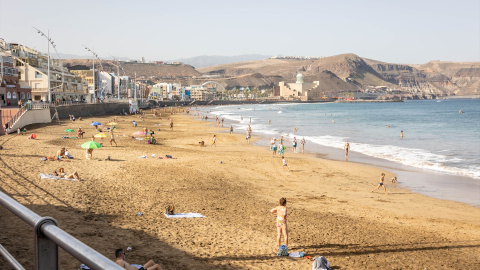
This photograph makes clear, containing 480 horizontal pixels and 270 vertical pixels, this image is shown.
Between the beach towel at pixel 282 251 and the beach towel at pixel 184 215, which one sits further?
the beach towel at pixel 184 215

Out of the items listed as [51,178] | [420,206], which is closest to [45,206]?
[51,178]

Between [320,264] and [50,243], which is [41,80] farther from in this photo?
[50,243]

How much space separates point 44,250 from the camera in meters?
1.86

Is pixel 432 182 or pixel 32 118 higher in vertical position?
pixel 32 118

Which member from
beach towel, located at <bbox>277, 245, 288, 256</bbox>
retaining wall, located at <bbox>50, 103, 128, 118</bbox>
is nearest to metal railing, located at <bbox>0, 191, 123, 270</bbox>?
beach towel, located at <bbox>277, 245, 288, 256</bbox>

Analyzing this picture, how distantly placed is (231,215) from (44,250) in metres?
13.2

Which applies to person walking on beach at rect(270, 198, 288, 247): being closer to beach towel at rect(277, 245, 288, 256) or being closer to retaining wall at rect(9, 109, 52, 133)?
beach towel at rect(277, 245, 288, 256)

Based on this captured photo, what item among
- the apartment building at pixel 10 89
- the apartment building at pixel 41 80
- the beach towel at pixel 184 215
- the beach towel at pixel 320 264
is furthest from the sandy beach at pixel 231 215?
the apartment building at pixel 41 80

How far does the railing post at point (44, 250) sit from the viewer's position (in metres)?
1.85

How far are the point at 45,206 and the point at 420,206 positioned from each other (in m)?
14.9

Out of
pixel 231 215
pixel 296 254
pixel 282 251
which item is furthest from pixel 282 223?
pixel 231 215

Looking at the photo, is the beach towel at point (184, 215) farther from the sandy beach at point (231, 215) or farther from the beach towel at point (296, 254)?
the beach towel at point (296, 254)

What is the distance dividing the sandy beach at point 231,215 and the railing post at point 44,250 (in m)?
7.47

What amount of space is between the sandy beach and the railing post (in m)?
7.47
